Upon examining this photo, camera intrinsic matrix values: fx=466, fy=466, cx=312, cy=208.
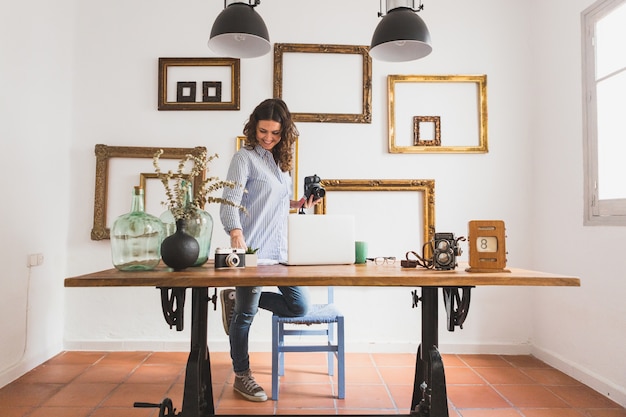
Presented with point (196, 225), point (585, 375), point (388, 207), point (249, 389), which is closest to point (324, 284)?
point (196, 225)

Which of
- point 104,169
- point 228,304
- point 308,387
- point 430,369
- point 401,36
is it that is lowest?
point 308,387

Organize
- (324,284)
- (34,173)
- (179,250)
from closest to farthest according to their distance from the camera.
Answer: (324,284) < (179,250) < (34,173)

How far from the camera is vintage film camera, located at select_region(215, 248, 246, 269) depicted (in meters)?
1.73

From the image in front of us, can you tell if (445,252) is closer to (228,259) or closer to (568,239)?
(228,259)

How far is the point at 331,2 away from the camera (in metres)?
3.55

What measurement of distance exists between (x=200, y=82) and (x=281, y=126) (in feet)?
4.91

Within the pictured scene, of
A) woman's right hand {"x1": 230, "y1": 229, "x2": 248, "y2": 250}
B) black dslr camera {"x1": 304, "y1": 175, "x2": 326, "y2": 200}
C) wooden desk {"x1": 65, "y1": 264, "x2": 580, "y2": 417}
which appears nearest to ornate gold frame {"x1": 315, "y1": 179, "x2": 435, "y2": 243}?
black dslr camera {"x1": 304, "y1": 175, "x2": 326, "y2": 200}

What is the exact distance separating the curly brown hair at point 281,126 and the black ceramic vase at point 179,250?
2.50ft

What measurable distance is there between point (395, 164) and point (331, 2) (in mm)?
1329

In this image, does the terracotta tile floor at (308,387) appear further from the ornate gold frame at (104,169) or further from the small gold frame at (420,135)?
the small gold frame at (420,135)

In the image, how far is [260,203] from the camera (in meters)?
2.27

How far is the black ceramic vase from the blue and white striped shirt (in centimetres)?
56

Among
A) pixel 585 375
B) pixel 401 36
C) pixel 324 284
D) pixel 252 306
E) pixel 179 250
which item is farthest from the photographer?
pixel 585 375

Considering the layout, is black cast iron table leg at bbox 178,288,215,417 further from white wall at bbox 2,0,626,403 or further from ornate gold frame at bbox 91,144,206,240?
ornate gold frame at bbox 91,144,206,240
